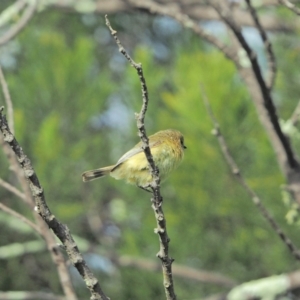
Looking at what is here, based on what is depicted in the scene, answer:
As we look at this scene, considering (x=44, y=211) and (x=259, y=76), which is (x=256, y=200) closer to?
(x=259, y=76)

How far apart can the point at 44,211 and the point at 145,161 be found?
1.42 m

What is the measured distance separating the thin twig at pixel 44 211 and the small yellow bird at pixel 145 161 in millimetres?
1177

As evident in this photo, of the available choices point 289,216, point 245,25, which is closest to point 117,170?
point 289,216

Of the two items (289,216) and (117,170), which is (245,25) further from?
(289,216)

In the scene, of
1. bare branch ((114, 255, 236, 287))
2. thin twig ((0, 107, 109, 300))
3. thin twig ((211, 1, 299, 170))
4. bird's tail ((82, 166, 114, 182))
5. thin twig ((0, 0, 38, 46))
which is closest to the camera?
thin twig ((0, 107, 109, 300))

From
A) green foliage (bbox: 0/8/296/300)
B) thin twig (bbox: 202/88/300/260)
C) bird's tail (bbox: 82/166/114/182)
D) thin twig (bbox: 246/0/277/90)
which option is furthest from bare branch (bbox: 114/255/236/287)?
thin twig (bbox: 246/0/277/90)

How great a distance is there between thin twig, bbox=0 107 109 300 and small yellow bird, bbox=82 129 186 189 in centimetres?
118

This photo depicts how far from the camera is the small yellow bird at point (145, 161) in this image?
259 centimetres

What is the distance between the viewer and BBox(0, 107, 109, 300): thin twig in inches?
48.6

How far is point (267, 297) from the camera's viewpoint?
7.25 ft

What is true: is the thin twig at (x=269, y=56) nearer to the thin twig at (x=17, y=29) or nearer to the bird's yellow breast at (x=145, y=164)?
the bird's yellow breast at (x=145, y=164)

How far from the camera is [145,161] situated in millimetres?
2695

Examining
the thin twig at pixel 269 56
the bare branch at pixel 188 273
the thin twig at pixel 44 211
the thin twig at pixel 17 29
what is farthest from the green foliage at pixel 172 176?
the thin twig at pixel 44 211

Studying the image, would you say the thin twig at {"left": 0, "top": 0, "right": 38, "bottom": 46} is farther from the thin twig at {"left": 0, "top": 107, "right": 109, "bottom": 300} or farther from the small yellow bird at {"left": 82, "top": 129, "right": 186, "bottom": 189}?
the thin twig at {"left": 0, "top": 107, "right": 109, "bottom": 300}
